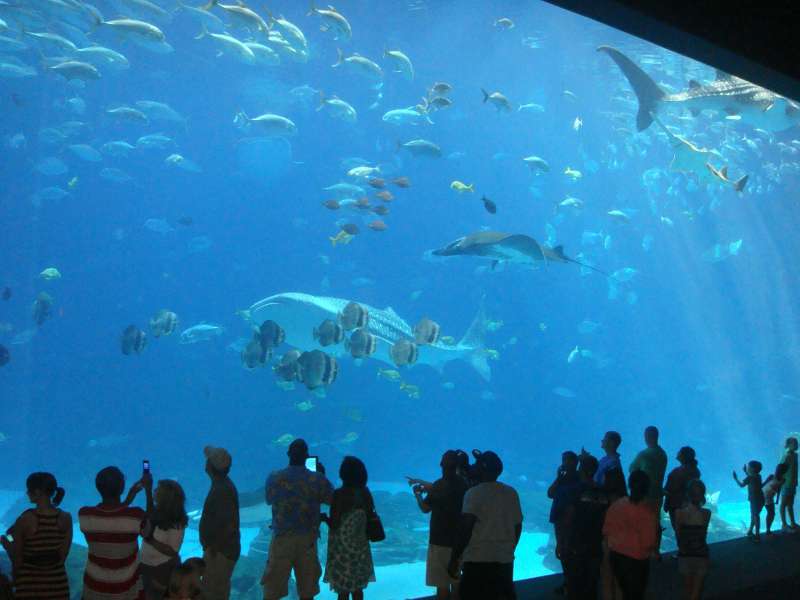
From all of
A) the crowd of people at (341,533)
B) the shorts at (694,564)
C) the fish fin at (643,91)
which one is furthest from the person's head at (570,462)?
the fish fin at (643,91)

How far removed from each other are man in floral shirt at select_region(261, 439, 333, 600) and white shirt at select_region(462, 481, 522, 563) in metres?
0.99

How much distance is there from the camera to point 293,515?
4.11 metres

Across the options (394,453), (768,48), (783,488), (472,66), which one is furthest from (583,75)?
(768,48)

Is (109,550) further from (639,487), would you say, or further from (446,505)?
(639,487)

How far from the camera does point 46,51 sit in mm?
36125

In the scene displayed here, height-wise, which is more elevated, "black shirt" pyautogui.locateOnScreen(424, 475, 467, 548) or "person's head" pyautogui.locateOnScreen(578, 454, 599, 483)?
"person's head" pyautogui.locateOnScreen(578, 454, 599, 483)

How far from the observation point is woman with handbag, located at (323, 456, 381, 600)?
13.2 ft

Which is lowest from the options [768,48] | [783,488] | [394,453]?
[783,488]

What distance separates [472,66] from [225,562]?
37508mm

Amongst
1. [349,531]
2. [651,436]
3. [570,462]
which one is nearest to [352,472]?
[349,531]

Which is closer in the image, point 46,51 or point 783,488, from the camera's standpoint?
point 783,488

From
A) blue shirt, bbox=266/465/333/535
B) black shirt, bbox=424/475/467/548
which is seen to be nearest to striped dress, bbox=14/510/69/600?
blue shirt, bbox=266/465/333/535

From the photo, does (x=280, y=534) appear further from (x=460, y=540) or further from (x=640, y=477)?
(x=640, y=477)

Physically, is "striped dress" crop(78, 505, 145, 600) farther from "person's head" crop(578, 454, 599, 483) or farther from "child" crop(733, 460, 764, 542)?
"child" crop(733, 460, 764, 542)
